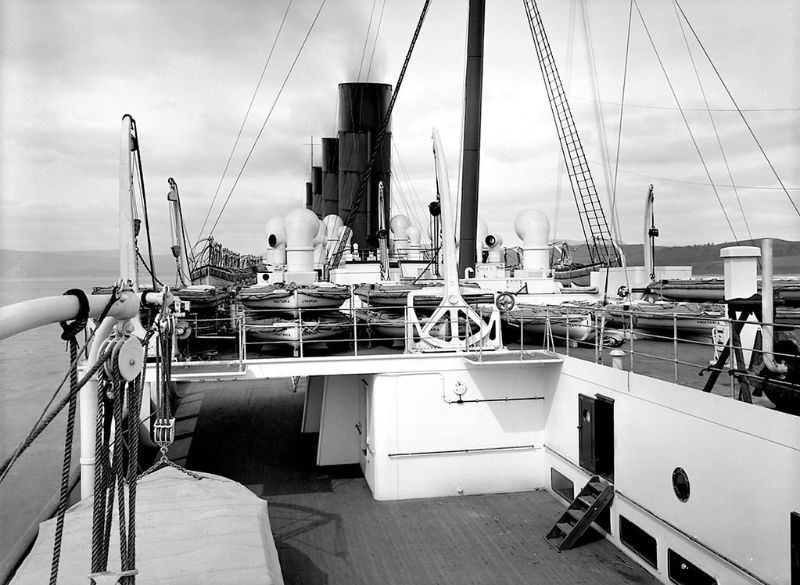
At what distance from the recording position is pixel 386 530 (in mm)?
8516

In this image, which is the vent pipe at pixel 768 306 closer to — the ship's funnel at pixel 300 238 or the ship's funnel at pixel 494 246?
the ship's funnel at pixel 300 238

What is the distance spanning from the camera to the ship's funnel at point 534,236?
59.1ft

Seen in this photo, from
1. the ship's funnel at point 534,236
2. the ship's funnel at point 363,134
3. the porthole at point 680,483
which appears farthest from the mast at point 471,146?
the ship's funnel at point 363,134

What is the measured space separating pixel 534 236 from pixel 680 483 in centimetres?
1200

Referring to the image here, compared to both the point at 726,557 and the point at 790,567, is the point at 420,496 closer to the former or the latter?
the point at 726,557

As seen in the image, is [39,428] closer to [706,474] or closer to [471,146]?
[706,474]

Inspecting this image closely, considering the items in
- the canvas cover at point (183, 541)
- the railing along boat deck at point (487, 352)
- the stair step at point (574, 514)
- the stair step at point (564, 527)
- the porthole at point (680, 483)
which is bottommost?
the stair step at point (564, 527)

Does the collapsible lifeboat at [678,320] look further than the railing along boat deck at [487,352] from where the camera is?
Yes

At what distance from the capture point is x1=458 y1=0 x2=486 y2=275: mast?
14523 mm

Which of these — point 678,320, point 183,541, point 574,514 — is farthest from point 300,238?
point 183,541

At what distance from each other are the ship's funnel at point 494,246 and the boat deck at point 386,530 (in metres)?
13.1

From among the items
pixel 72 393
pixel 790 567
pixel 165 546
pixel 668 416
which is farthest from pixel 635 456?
pixel 72 393

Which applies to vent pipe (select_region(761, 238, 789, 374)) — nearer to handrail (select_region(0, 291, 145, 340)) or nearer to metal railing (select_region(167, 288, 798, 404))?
metal railing (select_region(167, 288, 798, 404))

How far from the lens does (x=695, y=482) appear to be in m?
6.40
